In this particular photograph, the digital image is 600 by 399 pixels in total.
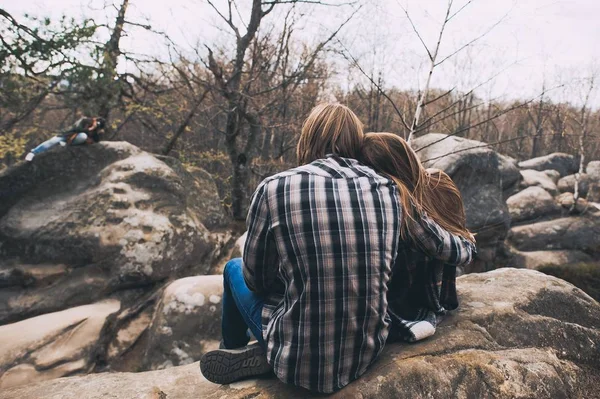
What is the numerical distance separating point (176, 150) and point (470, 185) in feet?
24.8

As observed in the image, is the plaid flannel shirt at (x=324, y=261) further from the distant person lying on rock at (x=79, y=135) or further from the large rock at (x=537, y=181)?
the large rock at (x=537, y=181)

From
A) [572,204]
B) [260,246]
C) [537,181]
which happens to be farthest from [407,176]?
[537,181]

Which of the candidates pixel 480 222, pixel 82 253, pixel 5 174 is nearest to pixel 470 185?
pixel 480 222

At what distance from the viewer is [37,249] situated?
527cm

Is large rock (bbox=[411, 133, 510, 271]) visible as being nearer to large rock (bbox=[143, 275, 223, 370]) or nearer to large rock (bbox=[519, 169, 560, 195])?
large rock (bbox=[519, 169, 560, 195])

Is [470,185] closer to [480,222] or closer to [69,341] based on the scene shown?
[480,222]

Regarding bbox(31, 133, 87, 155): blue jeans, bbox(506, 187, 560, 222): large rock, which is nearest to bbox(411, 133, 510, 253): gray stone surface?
bbox(506, 187, 560, 222): large rock

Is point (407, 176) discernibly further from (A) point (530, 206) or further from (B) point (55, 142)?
(A) point (530, 206)

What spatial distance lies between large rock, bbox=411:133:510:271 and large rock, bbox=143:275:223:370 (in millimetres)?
6723

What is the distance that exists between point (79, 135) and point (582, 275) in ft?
35.1

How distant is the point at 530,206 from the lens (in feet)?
40.5

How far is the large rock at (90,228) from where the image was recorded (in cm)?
515

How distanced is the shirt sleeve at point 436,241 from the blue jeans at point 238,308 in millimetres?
862

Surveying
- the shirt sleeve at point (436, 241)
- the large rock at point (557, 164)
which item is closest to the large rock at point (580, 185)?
the large rock at point (557, 164)
